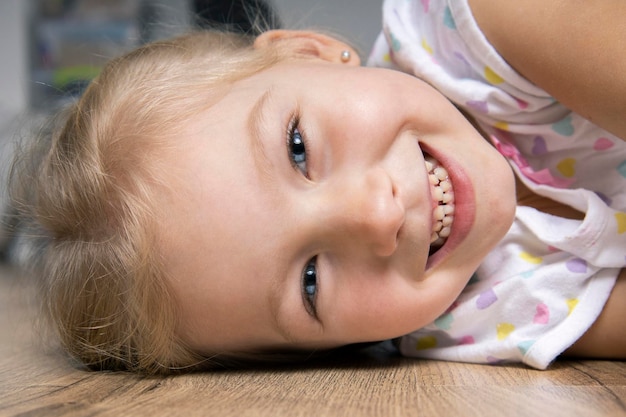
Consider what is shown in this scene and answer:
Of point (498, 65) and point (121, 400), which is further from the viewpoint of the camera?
point (498, 65)

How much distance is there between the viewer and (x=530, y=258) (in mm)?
982

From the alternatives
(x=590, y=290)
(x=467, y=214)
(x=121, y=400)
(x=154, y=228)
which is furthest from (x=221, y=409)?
(x=590, y=290)

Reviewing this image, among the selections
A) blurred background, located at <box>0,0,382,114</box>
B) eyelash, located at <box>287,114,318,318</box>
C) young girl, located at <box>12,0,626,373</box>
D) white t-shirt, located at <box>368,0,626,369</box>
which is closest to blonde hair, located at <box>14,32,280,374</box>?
young girl, located at <box>12,0,626,373</box>

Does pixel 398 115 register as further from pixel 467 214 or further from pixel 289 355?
pixel 289 355

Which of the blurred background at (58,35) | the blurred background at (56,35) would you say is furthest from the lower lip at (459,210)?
the blurred background at (56,35)

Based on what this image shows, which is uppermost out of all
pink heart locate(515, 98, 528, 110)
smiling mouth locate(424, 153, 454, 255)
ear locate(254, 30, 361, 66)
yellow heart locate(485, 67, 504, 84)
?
ear locate(254, 30, 361, 66)

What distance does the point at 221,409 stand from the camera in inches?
25.3

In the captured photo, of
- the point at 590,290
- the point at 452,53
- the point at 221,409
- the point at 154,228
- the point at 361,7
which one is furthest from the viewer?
the point at 361,7

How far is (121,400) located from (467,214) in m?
0.47

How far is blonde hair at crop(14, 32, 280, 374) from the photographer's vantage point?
0.85 meters

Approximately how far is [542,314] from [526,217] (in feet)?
0.46

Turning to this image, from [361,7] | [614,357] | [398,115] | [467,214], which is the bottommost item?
[614,357]

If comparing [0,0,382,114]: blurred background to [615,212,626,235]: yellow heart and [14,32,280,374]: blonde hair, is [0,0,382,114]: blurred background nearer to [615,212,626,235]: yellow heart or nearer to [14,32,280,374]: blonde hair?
[14,32,280,374]: blonde hair

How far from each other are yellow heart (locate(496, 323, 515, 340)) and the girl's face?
0.27ft
